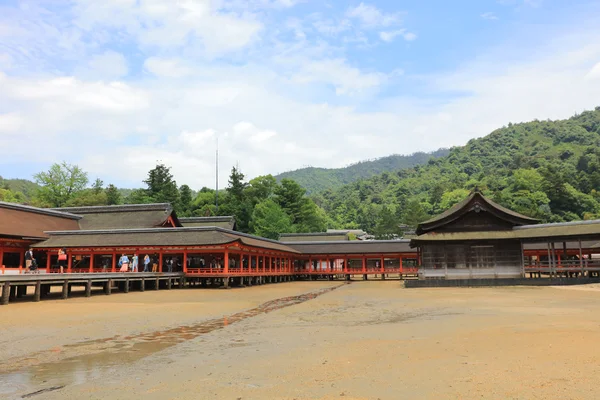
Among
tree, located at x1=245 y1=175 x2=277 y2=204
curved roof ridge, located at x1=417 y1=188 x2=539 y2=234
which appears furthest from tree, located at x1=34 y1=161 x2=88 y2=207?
curved roof ridge, located at x1=417 y1=188 x2=539 y2=234

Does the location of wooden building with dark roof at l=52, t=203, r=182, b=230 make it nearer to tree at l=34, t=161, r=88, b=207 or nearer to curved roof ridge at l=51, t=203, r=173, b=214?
curved roof ridge at l=51, t=203, r=173, b=214

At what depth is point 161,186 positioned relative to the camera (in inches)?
3610

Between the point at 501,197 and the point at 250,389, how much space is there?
96419 mm

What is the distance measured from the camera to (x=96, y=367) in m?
8.85

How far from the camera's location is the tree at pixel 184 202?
90.6 metres

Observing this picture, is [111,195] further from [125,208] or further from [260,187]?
[125,208]

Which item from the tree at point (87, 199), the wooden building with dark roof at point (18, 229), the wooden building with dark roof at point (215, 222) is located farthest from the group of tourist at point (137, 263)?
the tree at point (87, 199)

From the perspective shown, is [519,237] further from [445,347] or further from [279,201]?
[279,201]

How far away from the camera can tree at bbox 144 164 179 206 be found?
89125mm

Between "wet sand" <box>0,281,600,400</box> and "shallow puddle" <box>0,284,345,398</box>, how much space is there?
26 millimetres

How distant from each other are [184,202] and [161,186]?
572 cm

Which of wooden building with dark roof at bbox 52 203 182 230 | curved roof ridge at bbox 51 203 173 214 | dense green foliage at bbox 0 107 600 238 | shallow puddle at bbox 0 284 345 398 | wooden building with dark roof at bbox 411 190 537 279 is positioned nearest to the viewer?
shallow puddle at bbox 0 284 345 398

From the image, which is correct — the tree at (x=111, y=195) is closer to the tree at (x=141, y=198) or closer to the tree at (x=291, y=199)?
the tree at (x=141, y=198)

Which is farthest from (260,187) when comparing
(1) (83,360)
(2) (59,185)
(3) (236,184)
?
(1) (83,360)
